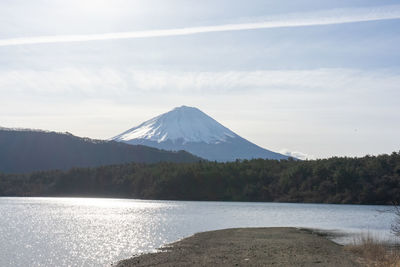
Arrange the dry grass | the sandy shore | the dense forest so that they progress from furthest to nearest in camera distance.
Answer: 1. the dense forest
2. the sandy shore
3. the dry grass

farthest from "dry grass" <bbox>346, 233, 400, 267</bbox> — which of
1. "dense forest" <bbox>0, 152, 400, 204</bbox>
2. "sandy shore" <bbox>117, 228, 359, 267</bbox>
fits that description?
"dense forest" <bbox>0, 152, 400, 204</bbox>

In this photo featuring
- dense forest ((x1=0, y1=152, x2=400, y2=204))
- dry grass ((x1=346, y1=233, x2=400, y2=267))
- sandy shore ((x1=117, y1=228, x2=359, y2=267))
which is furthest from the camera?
dense forest ((x1=0, y1=152, x2=400, y2=204))

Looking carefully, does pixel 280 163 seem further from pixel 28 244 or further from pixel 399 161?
pixel 28 244

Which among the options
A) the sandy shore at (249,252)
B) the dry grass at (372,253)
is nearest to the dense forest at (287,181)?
the sandy shore at (249,252)

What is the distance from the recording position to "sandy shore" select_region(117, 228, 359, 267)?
34.0 meters

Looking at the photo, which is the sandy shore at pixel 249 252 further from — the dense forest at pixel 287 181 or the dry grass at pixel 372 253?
the dense forest at pixel 287 181

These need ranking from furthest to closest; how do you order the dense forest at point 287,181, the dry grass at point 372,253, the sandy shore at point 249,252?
the dense forest at point 287,181 → the sandy shore at point 249,252 → the dry grass at point 372,253

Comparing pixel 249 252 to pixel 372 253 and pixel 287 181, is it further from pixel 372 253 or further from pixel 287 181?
pixel 287 181

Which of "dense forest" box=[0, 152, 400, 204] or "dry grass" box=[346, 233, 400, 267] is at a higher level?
"dense forest" box=[0, 152, 400, 204]

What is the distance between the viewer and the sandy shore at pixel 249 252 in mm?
34031

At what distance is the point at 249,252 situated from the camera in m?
39.0

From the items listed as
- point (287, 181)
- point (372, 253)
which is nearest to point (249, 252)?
Answer: point (372, 253)

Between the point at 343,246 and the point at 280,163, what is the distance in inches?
5743

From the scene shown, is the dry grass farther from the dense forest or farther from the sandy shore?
the dense forest
